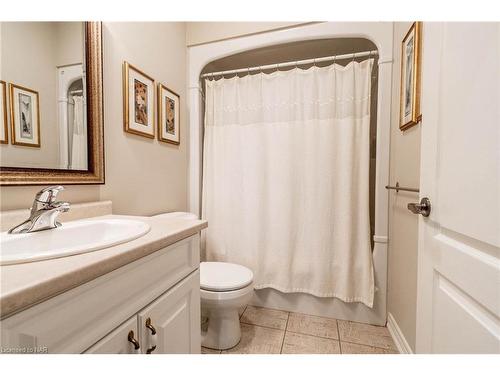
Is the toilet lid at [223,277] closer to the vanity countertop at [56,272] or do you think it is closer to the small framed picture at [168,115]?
the vanity countertop at [56,272]

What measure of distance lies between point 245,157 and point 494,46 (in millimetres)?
1357

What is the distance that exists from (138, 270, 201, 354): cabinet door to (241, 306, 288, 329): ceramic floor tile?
74 centimetres

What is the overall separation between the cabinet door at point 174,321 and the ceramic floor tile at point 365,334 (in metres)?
1.02

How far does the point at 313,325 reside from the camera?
5.09 feet

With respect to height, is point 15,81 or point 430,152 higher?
point 15,81

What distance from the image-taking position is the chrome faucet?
723mm

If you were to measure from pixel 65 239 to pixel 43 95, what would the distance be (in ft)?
1.89

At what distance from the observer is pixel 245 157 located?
173 centimetres

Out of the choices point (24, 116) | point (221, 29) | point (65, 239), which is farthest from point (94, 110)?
point (221, 29)

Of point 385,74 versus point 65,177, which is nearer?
point 65,177

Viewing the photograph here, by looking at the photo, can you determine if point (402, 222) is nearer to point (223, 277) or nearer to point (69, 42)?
point (223, 277)

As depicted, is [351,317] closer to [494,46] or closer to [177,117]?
[494,46]

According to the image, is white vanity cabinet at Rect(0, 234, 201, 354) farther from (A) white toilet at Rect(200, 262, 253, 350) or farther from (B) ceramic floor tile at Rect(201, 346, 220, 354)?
(B) ceramic floor tile at Rect(201, 346, 220, 354)

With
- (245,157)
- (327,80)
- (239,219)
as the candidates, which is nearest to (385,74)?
(327,80)
